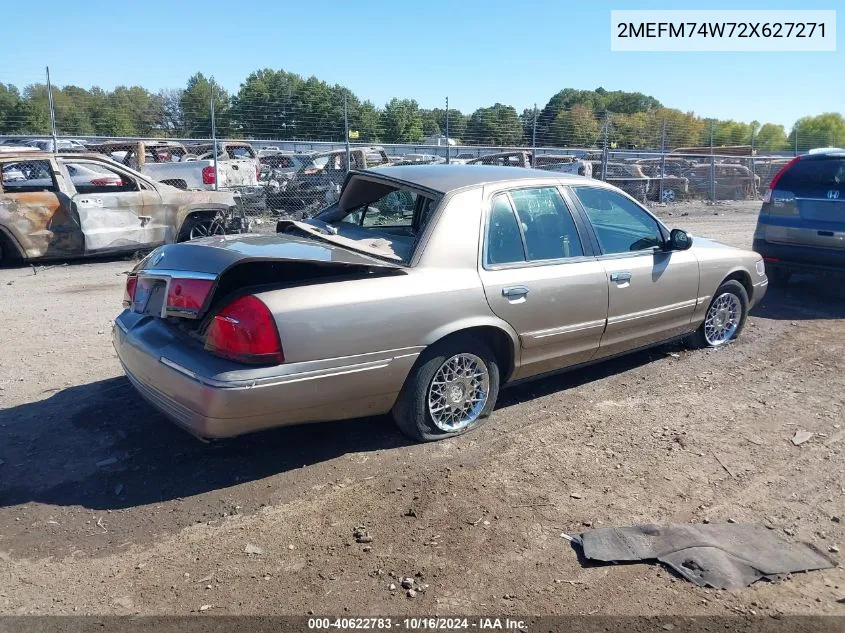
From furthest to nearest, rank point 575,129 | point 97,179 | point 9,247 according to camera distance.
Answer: point 575,129 < point 97,179 < point 9,247

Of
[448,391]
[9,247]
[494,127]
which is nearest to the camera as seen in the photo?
[448,391]

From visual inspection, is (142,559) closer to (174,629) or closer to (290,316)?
(174,629)

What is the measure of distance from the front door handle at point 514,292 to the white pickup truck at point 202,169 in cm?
1051

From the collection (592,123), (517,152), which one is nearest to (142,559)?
(517,152)

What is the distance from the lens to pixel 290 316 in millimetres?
3547

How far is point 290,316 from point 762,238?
7.00 meters

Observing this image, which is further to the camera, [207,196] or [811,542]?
[207,196]

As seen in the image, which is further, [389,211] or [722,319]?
[722,319]

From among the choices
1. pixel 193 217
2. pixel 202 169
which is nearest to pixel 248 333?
pixel 193 217

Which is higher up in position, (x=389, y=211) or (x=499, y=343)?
(x=389, y=211)

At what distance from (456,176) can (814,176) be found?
214 inches

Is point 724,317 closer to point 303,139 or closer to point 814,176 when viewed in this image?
point 814,176

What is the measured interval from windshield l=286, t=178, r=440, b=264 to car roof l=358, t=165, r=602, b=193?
0.08 metres

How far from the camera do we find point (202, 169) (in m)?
14.7
